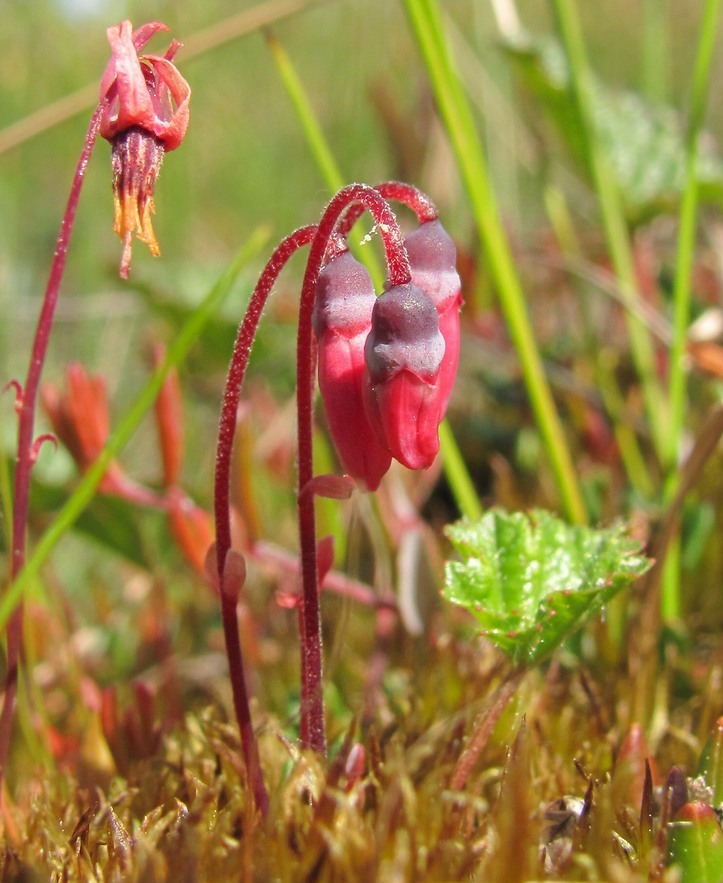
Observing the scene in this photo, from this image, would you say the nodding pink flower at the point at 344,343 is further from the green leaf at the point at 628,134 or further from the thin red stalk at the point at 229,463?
the green leaf at the point at 628,134

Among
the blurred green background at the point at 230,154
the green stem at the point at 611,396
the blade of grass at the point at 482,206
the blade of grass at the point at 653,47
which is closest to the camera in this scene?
the blade of grass at the point at 482,206

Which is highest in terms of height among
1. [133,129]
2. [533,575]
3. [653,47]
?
[653,47]

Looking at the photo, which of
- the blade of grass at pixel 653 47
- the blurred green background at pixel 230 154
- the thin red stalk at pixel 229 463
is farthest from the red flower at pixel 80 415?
the blade of grass at pixel 653 47

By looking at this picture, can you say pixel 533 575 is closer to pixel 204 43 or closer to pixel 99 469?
pixel 99 469

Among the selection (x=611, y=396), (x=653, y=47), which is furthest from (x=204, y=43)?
(x=653, y=47)

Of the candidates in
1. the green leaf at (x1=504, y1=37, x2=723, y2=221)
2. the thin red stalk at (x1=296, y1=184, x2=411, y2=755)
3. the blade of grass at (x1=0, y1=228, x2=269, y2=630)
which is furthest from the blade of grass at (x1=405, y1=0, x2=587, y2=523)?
the green leaf at (x1=504, y1=37, x2=723, y2=221)

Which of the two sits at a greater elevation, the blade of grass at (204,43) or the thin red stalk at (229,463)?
the blade of grass at (204,43)

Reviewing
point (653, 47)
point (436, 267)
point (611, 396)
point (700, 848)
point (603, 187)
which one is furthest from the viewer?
point (653, 47)

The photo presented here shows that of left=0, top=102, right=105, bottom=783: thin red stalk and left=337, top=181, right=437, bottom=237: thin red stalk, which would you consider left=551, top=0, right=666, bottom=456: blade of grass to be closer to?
left=337, top=181, right=437, bottom=237: thin red stalk
